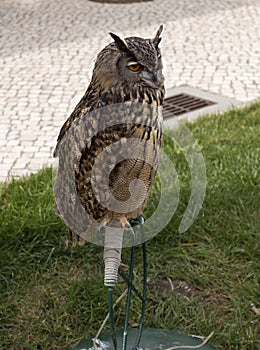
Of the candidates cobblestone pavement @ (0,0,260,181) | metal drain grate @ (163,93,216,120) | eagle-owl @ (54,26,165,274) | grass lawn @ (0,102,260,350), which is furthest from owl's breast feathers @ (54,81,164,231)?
metal drain grate @ (163,93,216,120)

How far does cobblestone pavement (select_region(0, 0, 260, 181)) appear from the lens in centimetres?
617

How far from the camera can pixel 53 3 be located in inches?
415

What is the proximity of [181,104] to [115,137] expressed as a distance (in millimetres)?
4014

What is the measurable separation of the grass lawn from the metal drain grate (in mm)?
1462

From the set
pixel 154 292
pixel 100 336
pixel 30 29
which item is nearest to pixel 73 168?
pixel 100 336

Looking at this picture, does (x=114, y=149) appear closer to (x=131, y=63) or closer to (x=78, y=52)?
(x=131, y=63)

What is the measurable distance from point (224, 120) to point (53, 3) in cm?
563

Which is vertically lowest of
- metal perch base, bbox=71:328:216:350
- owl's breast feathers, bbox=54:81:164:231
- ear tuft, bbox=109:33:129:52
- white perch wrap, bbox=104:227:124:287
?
metal perch base, bbox=71:328:216:350

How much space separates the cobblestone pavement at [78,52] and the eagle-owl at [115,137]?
2.54m

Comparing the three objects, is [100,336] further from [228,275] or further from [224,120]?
[224,120]

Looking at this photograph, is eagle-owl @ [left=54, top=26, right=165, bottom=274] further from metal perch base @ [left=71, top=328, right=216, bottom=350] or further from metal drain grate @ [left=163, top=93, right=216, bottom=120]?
metal drain grate @ [left=163, top=93, right=216, bottom=120]

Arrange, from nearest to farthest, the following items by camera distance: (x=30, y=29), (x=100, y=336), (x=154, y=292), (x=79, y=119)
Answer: (x=79, y=119) < (x=100, y=336) < (x=154, y=292) < (x=30, y=29)

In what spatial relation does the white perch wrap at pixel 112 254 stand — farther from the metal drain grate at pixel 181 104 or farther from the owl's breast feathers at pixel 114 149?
the metal drain grate at pixel 181 104

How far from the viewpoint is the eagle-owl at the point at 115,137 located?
2465mm
